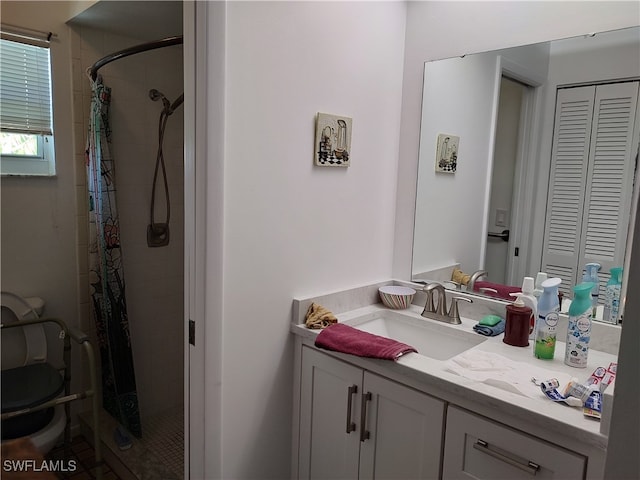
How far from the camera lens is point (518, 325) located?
60.0 inches

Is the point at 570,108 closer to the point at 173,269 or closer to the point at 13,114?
the point at 13,114

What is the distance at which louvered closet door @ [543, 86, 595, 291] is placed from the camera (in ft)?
5.04

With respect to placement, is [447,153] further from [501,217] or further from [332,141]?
[332,141]

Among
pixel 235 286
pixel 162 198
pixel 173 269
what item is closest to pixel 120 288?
pixel 173 269

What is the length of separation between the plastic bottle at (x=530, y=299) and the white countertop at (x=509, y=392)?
0.07m

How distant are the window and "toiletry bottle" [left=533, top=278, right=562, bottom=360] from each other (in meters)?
1.46

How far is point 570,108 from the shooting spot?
5.11ft

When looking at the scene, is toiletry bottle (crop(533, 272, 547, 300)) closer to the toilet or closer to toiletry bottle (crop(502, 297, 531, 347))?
toiletry bottle (crop(502, 297, 531, 347))

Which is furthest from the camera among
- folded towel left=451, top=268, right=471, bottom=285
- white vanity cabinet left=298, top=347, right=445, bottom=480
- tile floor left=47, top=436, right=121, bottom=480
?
folded towel left=451, top=268, right=471, bottom=285

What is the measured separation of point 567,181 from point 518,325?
1.74 ft

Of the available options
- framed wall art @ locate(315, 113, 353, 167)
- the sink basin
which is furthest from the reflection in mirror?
framed wall art @ locate(315, 113, 353, 167)

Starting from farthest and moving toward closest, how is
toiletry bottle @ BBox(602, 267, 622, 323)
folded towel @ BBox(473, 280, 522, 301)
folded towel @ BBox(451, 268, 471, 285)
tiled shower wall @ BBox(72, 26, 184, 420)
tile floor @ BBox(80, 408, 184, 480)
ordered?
1. tiled shower wall @ BBox(72, 26, 184, 420)
2. tile floor @ BBox(80, 408, 184, 480)
3. folded towel @ BBox(451, 268, 471, 285)
4. folded towel @ BBox(473, 280, 522, 301)
5. toiletry bottle @ BBox(602, 267, 622, 323)

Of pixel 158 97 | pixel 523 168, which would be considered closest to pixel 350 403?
pixel 523 168

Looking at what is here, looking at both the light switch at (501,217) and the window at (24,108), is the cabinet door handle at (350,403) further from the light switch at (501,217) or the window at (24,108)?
the window at (24,108)
